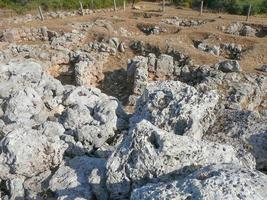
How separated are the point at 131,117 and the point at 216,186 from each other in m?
6.16

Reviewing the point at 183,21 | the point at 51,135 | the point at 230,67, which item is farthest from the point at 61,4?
the point at 51,135

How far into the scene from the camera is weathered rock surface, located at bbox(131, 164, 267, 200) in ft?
23.3

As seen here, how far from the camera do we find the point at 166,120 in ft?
38.1

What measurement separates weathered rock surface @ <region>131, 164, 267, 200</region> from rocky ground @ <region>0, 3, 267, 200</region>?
2 cm

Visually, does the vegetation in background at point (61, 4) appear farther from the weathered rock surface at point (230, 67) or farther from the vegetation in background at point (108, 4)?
the weathered rock surface at point (230, 67)

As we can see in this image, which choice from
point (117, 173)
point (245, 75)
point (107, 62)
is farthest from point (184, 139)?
point (107, 62)

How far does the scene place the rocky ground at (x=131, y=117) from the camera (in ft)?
29.5

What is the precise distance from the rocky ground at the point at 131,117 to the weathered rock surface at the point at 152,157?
20mm

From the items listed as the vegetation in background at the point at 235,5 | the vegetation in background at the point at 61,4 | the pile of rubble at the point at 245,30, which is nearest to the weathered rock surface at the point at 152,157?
the pile of rubble at the point at 245,30

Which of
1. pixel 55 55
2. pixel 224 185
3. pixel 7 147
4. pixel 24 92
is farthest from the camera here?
pixel 55 55

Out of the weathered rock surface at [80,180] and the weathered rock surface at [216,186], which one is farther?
the weathered rock surface at [80,180]

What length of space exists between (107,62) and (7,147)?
44.5 feet

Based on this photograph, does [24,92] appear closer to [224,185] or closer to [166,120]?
[166,120]

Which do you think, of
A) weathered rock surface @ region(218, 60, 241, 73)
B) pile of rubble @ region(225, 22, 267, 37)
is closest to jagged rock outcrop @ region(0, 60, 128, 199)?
weathered rock surface @ region(218, 60, 241, 73)
